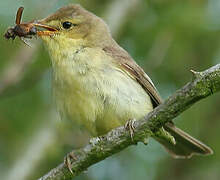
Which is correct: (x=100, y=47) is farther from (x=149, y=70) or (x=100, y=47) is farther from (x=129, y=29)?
(x=129, y=29)

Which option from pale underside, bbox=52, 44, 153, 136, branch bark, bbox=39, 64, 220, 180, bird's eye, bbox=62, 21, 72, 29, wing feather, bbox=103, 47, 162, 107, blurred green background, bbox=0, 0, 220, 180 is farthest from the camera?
blurred green background, bbox=0, 0, 220, 180

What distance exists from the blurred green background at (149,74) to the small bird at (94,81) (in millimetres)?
523

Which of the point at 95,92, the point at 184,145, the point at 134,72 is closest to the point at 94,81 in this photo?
the point at 95,92

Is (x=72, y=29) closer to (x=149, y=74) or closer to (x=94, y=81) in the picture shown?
(x=94, y=81)

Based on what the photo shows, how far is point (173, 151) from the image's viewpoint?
5328 millimetres

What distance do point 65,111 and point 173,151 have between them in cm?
120

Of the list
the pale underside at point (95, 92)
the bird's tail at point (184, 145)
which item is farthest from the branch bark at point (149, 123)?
the bird's tail at point (184, 145)

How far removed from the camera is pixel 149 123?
12.2 ft

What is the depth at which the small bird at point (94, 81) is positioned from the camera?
4.66 metres

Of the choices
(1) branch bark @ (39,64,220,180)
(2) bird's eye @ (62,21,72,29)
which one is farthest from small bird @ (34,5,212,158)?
(1) branch bark @ (39,64,220,180)

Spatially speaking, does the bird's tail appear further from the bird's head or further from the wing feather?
the bird's head

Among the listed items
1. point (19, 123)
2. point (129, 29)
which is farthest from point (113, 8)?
point (19, 123)

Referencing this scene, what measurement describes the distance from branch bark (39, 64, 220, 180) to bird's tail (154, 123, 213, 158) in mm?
Result: 1139

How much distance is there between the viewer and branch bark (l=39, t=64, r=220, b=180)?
3.41m
